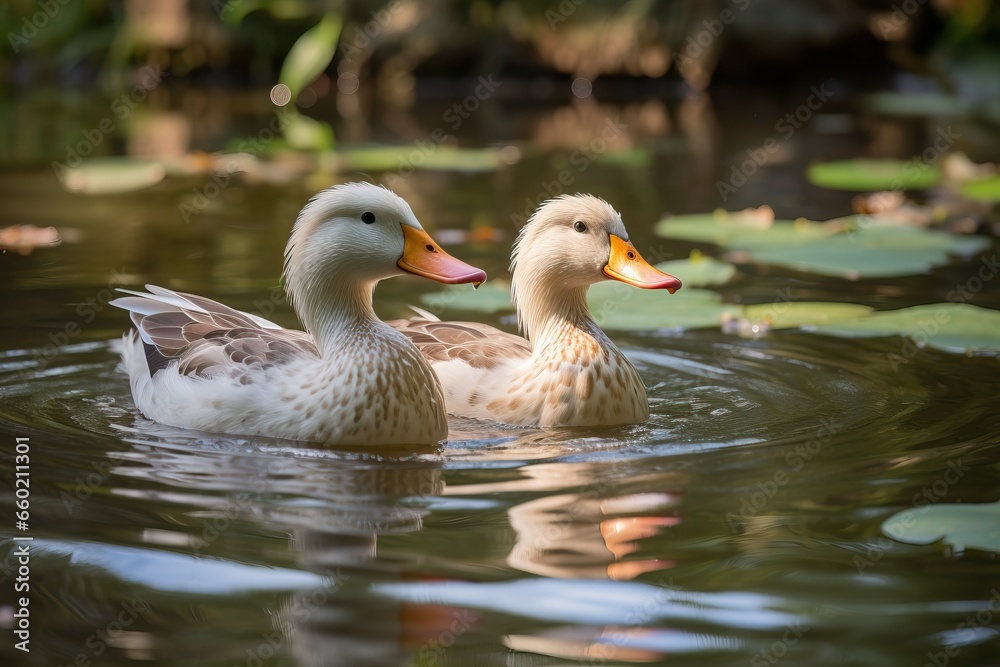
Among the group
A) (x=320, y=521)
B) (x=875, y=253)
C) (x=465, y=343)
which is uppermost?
(x=875, y=253)

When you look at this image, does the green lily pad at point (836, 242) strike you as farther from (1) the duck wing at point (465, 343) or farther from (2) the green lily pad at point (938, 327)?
(1) the duck wing at point (465, 343)

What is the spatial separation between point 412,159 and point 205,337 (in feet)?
22.8

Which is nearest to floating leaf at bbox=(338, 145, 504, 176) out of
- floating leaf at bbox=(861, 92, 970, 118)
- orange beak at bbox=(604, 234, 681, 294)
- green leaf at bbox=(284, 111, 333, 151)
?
green leaf at bbox=(284, 111, 333, 151)

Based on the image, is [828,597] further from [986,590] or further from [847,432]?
[847,432]

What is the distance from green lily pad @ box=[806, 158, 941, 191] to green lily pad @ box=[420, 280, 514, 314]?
3.82 metres

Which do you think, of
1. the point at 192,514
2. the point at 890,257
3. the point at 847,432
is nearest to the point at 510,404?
the point at 847,432

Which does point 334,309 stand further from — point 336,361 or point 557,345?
point 557,345

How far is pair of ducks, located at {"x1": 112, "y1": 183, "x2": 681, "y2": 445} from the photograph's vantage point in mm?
5141

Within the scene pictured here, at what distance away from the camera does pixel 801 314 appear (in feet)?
23.0

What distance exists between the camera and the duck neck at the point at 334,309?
5289 millimetres

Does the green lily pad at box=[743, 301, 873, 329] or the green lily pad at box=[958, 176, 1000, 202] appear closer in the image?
the green lily pad at box=[743, 301, 873, 329]

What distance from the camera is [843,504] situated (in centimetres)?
442

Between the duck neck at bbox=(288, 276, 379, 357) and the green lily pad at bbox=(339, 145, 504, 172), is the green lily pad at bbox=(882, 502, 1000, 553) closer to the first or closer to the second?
the duck neck at bbox=(288, 276, 379, 357)

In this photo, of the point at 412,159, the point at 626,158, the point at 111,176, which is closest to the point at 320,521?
the point at 111,176
